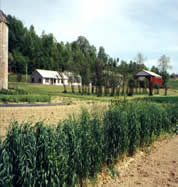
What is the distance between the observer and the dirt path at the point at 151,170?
14.8 feet

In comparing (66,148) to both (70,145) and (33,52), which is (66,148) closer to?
(70,145)

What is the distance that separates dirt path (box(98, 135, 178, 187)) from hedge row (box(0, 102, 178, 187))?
1.44ft

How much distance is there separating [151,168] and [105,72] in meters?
33.4

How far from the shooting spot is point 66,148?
345 cm

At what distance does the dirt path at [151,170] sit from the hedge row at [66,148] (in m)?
0.44

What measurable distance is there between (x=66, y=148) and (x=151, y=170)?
9.28 feet

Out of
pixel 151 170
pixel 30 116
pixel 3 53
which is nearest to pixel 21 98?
pixel 30 116

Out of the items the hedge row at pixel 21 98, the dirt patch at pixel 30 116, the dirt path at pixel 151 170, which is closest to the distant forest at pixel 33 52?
the hedge row at pixel 21 98

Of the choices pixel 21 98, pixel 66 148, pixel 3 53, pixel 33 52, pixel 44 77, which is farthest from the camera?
pixel 33 52

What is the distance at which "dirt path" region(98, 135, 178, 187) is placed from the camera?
450 centimetres

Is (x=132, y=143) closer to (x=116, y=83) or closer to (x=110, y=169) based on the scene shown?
(x=110, y=169)

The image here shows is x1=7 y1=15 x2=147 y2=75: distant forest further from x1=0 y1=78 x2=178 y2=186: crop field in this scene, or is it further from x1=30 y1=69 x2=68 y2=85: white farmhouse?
x1=0 y1=78 x2=178 y2=186: crop field

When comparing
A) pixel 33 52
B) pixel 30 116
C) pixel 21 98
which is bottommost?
pixel 30 116

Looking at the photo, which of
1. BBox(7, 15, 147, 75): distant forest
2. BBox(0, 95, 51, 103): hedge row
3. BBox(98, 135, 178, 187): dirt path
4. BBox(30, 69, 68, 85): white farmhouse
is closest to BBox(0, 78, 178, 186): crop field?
BBox(98, 135, 178, 187): dirt path
